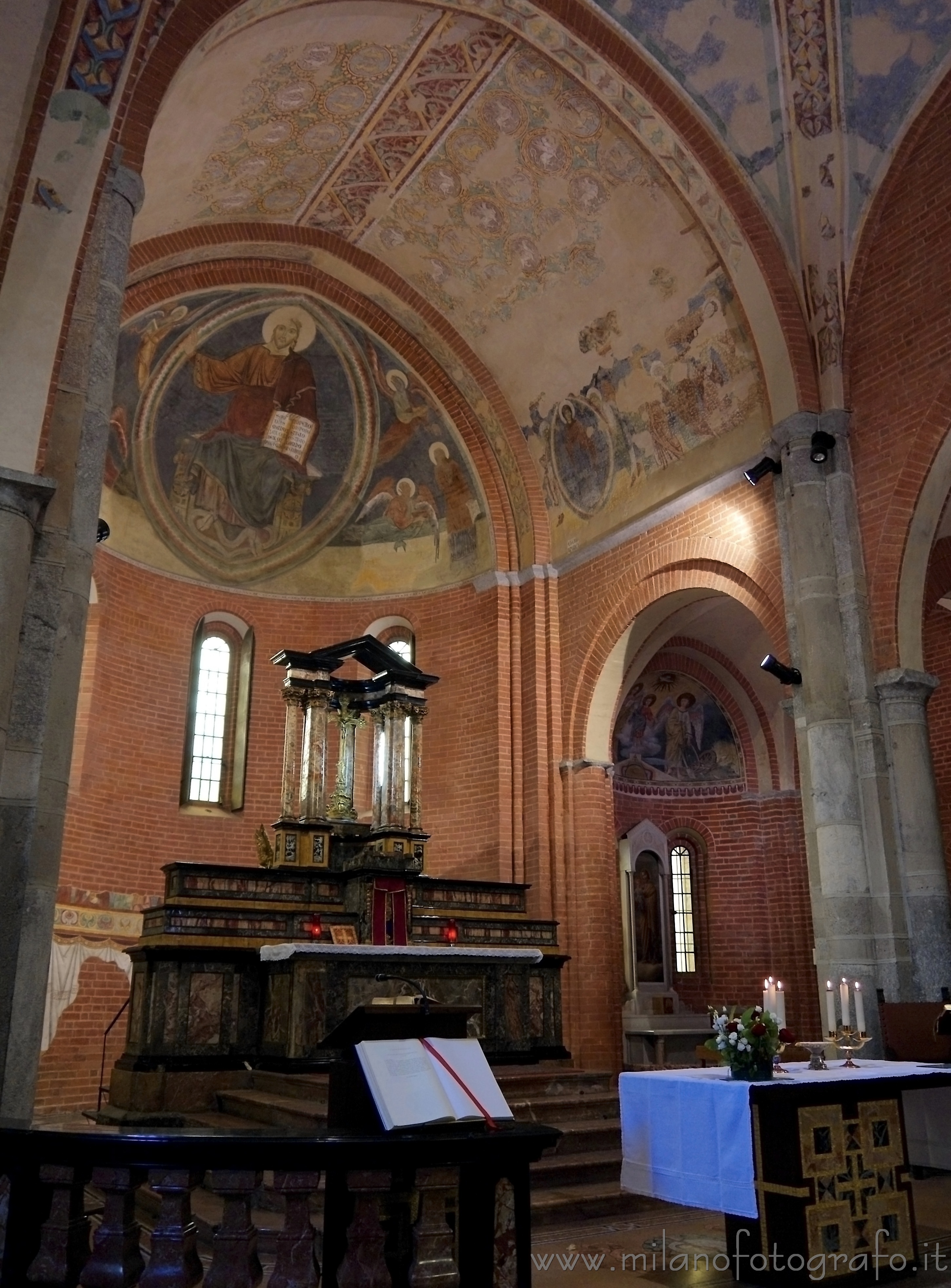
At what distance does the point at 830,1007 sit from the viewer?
859 cm

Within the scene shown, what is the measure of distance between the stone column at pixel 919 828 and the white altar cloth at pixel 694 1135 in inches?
133

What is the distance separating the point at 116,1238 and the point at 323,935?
27.1 feet

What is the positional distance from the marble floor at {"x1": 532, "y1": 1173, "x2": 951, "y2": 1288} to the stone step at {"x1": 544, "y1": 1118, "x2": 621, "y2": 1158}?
96cm

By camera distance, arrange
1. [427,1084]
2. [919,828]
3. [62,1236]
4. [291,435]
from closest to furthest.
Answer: [62,1236] < [427,1084] < [919,828] < [291,435]

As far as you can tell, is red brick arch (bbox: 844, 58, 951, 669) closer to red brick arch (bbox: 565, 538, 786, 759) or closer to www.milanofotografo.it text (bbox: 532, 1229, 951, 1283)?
red brick arch (bbox: 565, 538, 786, 759)

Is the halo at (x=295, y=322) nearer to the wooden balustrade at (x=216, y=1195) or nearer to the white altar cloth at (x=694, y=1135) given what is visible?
the white altar cloth at (x=694, y=1135)

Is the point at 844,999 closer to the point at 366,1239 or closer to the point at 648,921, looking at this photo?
the point at 366,1239

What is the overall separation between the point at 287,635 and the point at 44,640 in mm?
9594

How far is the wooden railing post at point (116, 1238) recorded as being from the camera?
2514 millimetres

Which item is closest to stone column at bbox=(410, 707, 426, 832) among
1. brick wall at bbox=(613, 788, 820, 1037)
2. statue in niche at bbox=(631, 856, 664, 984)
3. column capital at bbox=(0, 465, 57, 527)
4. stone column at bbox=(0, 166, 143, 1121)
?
statue in niche at bbox=(631, 856, 664, 984)

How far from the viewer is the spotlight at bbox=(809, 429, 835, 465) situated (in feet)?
34.1

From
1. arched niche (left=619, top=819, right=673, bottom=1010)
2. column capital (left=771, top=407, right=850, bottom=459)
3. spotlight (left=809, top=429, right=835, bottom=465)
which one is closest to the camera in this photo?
spotlight (left=809, top=429, right=835, bottom=465)

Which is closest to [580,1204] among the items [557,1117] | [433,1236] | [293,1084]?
[557,1117]

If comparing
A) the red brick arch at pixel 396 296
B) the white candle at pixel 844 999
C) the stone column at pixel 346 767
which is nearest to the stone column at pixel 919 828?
the white candle at pixel 844 999
